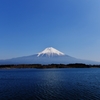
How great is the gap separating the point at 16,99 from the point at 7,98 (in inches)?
72.1

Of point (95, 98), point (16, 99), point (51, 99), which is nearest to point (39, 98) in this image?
point (51, 99)

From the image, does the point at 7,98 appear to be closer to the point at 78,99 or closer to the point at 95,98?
the point at 78,99

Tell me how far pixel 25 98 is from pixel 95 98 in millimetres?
11670

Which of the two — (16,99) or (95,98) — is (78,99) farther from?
(16,99)

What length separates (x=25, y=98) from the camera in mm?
26625

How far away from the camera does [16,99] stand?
26047 mm

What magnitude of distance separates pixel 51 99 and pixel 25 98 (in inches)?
176

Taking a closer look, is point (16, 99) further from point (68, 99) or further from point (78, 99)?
point (78, 99)

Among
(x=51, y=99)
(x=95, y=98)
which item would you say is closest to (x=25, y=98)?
(x=51, y=99)

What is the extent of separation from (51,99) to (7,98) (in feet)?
24.7

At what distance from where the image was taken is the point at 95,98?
25.9 m

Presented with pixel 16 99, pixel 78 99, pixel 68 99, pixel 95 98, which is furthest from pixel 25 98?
pixel 95 98

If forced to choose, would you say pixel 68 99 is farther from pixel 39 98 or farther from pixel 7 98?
pixel 7 98

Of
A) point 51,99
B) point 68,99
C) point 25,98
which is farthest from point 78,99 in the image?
point 25,98
